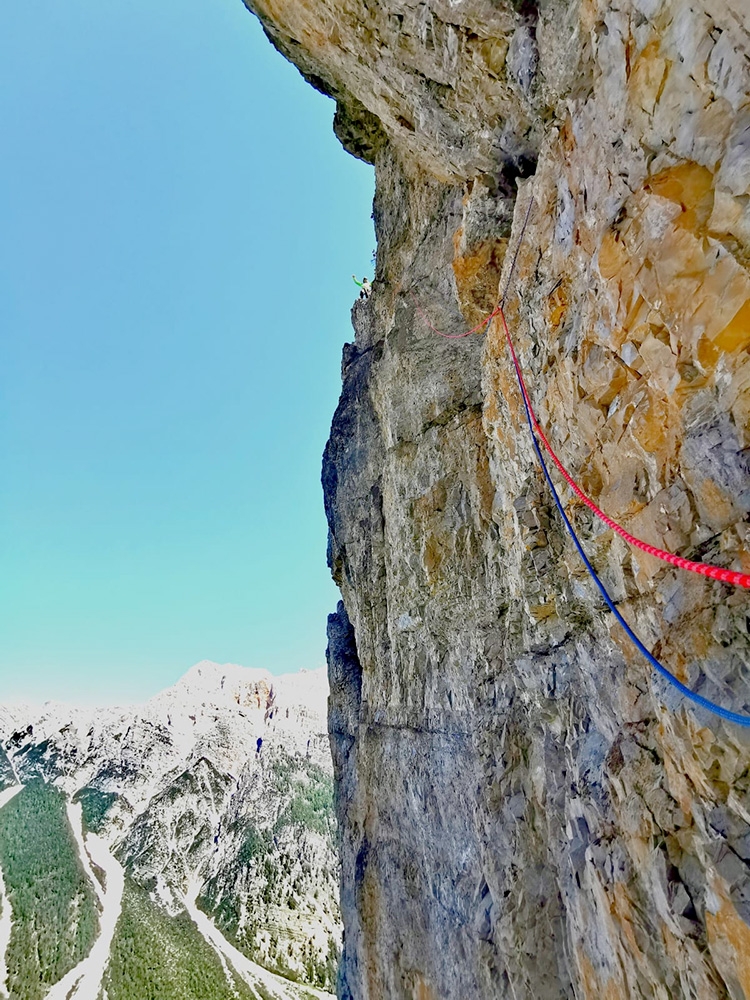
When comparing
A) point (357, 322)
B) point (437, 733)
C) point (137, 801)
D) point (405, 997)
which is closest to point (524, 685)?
point (437, 733)

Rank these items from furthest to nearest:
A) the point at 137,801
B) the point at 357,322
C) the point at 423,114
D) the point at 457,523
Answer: the point at 137,801 → the point at 357,322 → the point at 457,523 → the point at 423,114

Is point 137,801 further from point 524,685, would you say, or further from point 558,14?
point 558,14

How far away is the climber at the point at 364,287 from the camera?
62.2 ft

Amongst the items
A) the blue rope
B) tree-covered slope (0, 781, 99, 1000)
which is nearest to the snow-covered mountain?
tree-covered slope (0, 781, 99, 1000)

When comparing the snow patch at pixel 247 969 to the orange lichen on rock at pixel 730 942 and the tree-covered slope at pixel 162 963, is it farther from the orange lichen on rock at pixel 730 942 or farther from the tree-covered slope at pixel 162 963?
the orange lichen on rock at pixel 730 942

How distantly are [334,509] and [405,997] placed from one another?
14.0 metres

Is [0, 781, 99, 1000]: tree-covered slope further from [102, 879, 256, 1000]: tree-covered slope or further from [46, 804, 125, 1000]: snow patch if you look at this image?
[102, 879, 256, 1000]: tree-covered slope

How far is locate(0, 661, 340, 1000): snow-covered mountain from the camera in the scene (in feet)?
163

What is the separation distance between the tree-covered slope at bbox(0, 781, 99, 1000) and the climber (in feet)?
201

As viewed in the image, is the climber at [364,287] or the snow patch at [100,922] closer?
the climber at [364,287]

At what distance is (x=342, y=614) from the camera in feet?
66.9

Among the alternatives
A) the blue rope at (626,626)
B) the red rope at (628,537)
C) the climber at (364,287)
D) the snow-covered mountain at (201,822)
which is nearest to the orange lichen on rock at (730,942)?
the blue rope at (626,626)

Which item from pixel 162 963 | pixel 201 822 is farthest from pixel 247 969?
pixel 201 822

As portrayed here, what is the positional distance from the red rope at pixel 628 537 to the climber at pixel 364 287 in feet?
36.5
